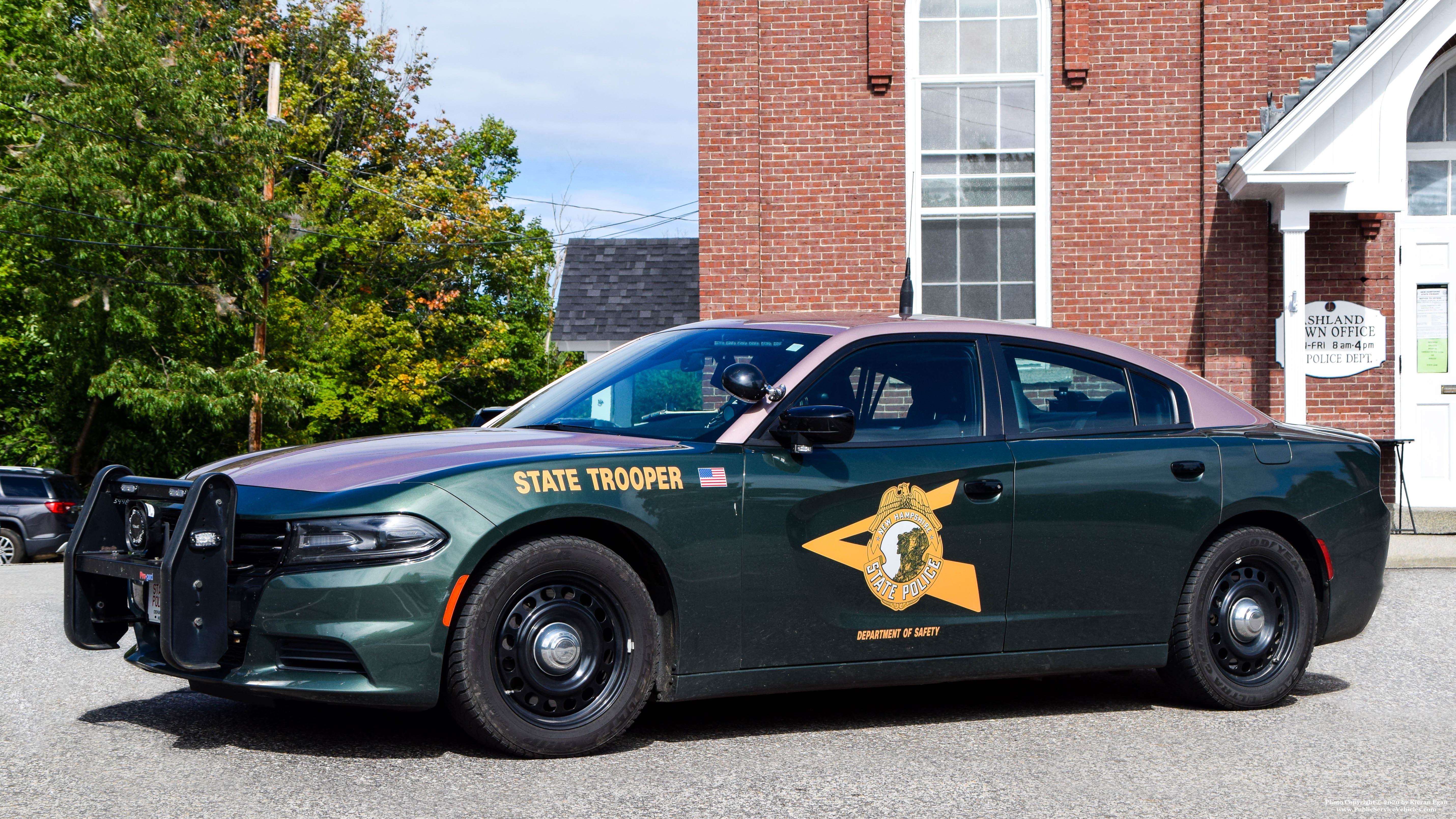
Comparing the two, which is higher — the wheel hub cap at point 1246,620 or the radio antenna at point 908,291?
the radio antenna at point 908,291

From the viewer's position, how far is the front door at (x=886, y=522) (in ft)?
16.7

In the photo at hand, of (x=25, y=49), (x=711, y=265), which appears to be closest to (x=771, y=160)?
(x=711, y=265)

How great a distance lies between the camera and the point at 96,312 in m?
24.0

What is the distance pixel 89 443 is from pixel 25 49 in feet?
26.6

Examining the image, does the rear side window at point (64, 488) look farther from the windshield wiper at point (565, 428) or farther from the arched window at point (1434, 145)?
the arched window at point (1434, 145)

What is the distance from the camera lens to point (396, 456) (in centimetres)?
480

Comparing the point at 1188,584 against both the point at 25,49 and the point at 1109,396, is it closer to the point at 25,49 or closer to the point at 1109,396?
the point at 1109,396

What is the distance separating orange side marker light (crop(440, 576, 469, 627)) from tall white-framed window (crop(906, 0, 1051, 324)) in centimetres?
1072

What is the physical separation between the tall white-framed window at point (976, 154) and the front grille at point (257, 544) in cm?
1085

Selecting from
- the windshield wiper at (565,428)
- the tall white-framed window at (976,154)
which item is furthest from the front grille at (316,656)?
the tall white-framed window at (976,154)

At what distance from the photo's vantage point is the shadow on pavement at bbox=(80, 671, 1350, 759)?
498 cm

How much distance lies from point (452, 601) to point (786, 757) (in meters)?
1.32

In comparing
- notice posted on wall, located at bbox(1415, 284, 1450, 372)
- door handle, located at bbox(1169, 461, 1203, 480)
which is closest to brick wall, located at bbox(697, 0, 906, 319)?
notice posted on wall, located at bbox(1415, 284, 1450, 372)

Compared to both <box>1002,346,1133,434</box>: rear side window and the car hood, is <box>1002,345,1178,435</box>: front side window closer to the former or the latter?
<box>1002,346,1133,434</box>: rear side window
